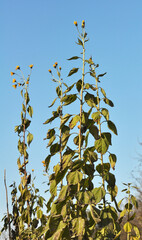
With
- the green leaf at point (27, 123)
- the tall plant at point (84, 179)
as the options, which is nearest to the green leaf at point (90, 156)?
the tall plant at point (84, 179)

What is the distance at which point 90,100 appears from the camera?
2109mm

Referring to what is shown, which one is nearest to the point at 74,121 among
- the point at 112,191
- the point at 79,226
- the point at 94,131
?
the point at 94,131

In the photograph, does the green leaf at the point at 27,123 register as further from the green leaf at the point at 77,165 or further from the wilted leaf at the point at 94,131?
the green leaf at the point at 77,165

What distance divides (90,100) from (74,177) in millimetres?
530

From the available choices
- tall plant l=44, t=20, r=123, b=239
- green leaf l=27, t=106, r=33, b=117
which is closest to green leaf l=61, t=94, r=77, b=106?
tall plant l=44, t=20, r=123, b=239

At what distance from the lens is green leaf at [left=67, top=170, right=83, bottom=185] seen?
6.02 feet

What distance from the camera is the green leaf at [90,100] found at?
209cm

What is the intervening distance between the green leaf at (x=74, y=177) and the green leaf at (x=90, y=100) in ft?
1.54

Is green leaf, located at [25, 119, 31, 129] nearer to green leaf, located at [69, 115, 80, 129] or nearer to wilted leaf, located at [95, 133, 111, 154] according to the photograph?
green leaf, located at [69, 115, 80, 129]

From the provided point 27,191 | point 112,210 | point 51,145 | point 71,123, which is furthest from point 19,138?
point 112,210

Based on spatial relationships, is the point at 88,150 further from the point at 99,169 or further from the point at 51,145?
the point at 51,145

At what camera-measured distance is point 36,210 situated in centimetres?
342

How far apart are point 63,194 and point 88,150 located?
307 millimetres

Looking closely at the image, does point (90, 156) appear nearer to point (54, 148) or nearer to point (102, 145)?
point (102, 145)
